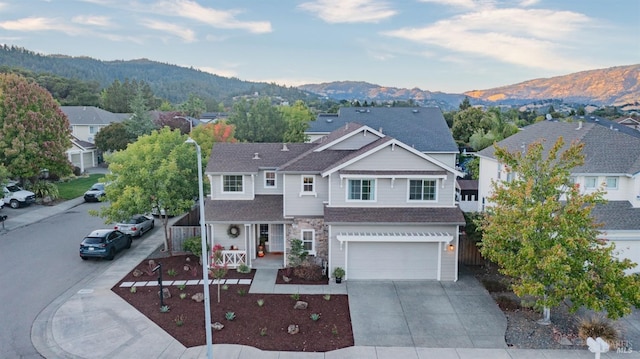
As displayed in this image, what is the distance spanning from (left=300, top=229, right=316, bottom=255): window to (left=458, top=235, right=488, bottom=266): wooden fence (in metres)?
7.50

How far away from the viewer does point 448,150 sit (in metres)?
34.0

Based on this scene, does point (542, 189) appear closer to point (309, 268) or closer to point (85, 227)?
point (309, 268)

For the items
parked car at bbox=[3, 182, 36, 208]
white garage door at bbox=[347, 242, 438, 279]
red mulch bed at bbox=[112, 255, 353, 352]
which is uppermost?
parked car at bbox=[3, 182, 36, 208]

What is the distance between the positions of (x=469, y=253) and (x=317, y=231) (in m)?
7.93

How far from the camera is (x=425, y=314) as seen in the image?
53.4 ft

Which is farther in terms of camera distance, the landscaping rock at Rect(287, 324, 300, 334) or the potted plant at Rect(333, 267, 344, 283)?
the potted plant at Rect(333, 267, 344, 283)

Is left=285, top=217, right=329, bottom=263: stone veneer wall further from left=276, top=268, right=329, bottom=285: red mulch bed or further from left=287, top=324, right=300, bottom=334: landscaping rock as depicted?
left=287, top=324, right=300, bottom=334: landscaping rock


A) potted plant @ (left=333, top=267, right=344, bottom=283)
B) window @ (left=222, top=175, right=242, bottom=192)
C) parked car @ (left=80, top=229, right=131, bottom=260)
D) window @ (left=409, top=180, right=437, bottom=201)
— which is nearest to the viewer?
potted plant @ (left=333, top=267, right=344, bottom=283)

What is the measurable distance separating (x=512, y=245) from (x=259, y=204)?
39.5 ft

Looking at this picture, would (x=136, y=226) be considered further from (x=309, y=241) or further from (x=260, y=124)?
(x=260, y=124)

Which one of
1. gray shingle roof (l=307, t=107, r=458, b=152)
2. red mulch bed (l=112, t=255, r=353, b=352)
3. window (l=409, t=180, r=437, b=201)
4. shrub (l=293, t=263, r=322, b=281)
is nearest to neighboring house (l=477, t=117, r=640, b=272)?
window (l=409, t=180, r=437, b=201)

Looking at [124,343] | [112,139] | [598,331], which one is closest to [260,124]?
[112,139]

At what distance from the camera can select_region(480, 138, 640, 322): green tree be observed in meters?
13.6

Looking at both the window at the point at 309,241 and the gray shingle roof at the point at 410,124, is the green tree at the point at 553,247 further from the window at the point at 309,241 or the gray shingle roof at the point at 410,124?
the gray shingle roof at the point at 410,124
